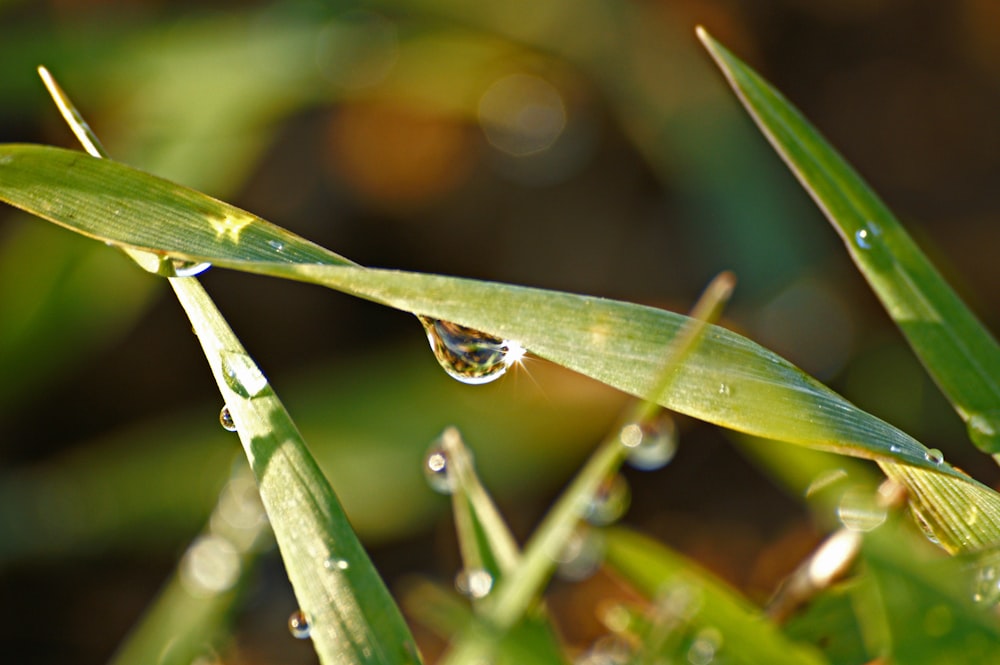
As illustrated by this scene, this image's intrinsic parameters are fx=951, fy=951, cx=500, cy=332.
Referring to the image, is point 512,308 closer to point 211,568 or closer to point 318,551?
point 318,551

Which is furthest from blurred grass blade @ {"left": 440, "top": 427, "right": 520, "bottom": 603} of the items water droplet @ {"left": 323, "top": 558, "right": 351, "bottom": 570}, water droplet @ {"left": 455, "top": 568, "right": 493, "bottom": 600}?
water droplet @ {"left": 323, "top": 558, "right": 351, "bottom": 570}

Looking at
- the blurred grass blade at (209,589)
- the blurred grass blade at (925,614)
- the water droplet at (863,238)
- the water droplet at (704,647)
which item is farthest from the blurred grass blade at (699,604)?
the blurred grass blade at (209,589)

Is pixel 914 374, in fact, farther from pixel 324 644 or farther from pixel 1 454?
pixel 1 454

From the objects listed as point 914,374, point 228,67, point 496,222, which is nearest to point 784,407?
point 914,374

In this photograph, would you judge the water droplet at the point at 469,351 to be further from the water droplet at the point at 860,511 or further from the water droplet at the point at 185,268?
the water droplet at the point at 860,511

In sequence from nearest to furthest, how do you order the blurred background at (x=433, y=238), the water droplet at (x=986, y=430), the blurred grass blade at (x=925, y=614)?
the blurred grass blade at (x=925, y=614) → the water droplet at (x=986, y=430) → the blurred background at (x=433, y=238)

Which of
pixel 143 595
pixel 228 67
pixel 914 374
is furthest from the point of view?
pixel 228 67
